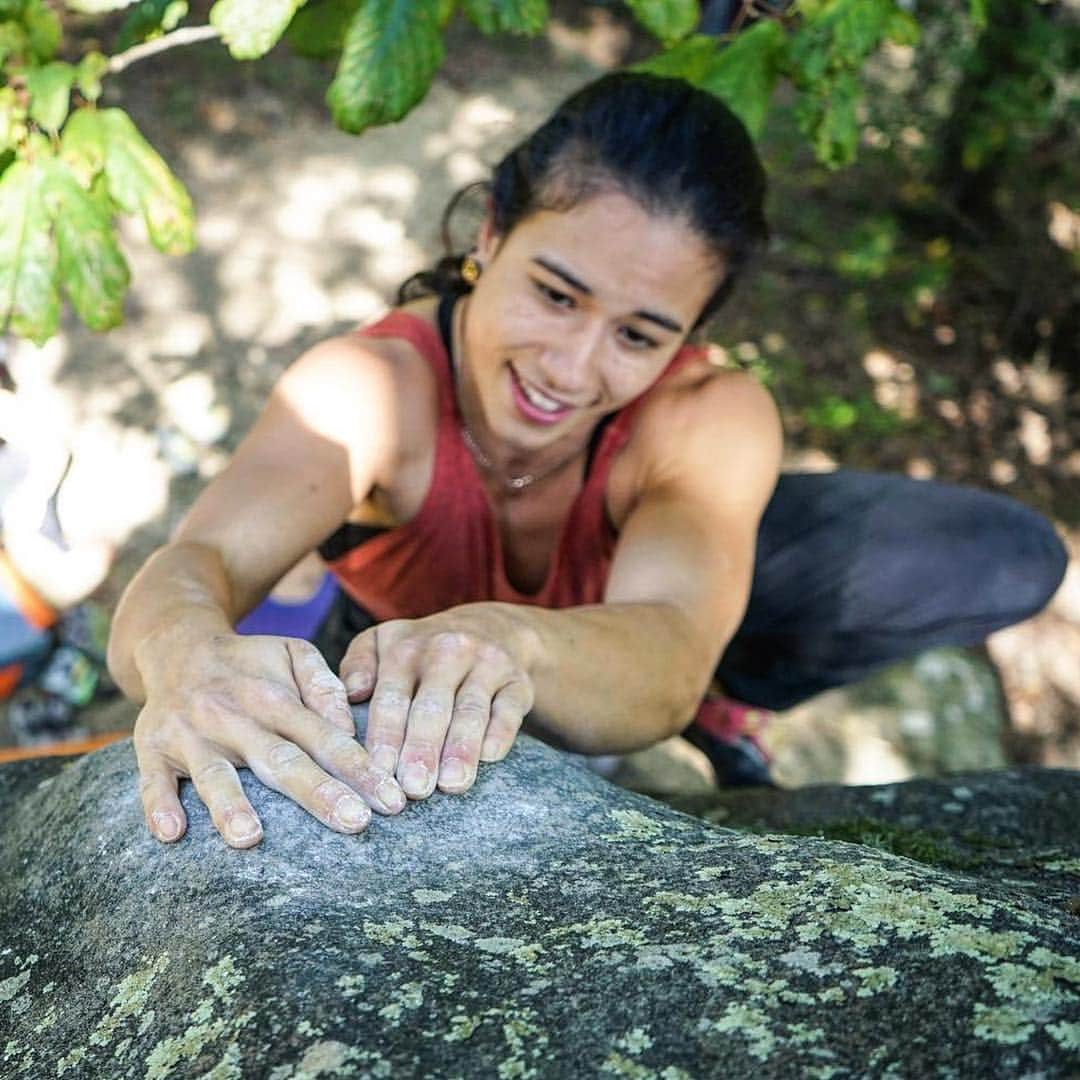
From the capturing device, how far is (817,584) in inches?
114

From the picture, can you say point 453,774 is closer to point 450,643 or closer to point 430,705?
point 430,705

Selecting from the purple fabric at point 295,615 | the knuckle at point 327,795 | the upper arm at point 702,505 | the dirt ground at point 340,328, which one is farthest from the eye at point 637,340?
the dirt ground at point 340,328

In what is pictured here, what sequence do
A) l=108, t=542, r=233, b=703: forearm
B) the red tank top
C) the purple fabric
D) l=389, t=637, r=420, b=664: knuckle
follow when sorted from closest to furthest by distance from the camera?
l=389, t=637, r=420, b=664: knuckle → l=108, t=542, r=233, b=703: forearm → the red tank top → the purple fabric

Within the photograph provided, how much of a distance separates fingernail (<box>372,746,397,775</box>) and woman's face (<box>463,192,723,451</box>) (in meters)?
0.96

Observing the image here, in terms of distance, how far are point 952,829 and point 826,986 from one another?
880mm

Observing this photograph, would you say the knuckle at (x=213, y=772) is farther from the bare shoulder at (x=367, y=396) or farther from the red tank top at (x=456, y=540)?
the red tank top at (x=456, y=540)

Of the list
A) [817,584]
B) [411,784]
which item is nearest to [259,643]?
[411,784]

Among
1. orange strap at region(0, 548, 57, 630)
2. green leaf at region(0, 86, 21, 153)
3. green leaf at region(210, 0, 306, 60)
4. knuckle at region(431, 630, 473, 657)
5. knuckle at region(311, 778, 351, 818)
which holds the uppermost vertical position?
green leaf at region(210, 0, 306, 60)

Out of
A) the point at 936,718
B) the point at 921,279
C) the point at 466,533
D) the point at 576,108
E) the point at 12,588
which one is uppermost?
the point at 576,108

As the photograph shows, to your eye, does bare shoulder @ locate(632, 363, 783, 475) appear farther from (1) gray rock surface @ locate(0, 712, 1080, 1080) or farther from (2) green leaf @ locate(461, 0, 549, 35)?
(1) gray rock surface @ locate(0, 712, 1080, 1080)

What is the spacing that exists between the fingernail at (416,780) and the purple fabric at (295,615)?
188 centimetres

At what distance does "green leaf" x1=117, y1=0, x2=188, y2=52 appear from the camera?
1.55 m

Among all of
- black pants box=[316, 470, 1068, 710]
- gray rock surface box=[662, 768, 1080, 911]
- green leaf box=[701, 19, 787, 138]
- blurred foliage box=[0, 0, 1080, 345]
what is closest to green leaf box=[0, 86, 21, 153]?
blurred foliage box=[0, 0, 1080, 345]

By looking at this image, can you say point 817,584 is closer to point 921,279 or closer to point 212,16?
point 212,16
